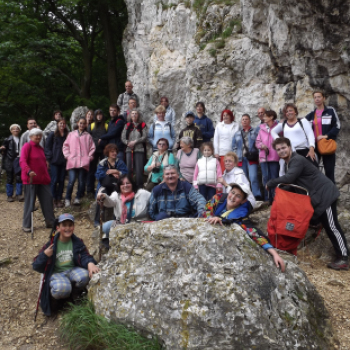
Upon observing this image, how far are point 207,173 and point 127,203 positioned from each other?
1837 mm

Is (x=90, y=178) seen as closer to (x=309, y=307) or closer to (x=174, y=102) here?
(x=174, y=102)

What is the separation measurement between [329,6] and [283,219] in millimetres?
5198

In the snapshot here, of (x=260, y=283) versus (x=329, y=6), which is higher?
(x=329, y=6)

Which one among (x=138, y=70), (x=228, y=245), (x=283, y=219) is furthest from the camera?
(x=138, y=70)

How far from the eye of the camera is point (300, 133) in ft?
21.9

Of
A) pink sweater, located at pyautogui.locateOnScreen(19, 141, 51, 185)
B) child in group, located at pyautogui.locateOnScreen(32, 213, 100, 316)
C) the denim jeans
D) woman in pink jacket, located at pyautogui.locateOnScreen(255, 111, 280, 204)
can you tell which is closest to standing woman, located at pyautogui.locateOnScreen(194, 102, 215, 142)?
woman in pink jacket, located at pyautogui.locateOnScreen(255, 111, 280, 204)

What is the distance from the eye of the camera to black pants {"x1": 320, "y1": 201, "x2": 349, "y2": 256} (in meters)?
5.54

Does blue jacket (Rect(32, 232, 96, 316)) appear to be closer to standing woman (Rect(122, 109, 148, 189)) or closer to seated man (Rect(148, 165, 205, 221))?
seated man (Rect(148, 165, 205, 221))

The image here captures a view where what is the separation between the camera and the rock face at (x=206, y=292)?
367cm

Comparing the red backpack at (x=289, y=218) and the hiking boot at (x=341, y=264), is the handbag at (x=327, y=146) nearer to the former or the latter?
the red backpack at (x=289, y=218)

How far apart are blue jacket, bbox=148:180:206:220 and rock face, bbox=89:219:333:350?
91 cm

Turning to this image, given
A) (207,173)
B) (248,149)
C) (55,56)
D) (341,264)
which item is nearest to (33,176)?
(207,173)

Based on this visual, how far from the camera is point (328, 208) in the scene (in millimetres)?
5488

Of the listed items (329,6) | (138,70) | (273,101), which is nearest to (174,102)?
(138,70)
